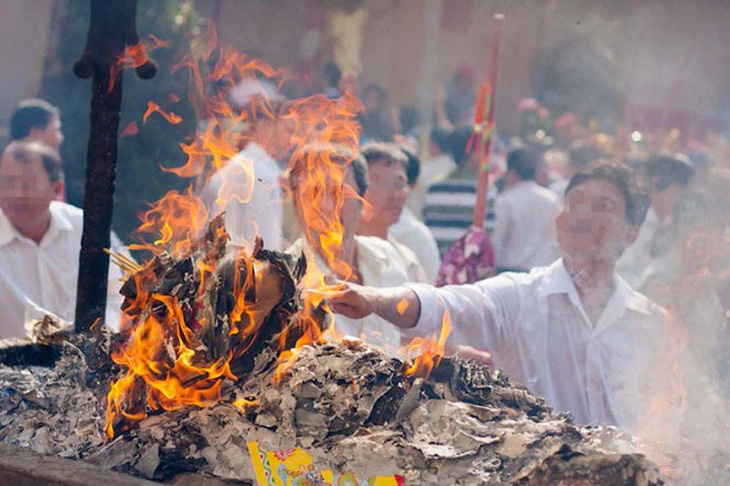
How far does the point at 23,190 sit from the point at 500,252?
3.94 metres

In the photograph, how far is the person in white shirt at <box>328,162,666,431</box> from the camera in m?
4.22

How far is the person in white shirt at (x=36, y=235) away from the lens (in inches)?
214

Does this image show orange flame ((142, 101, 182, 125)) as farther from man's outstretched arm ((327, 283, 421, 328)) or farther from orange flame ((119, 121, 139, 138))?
man's outstretched arm ((327, 283, 421, 328))

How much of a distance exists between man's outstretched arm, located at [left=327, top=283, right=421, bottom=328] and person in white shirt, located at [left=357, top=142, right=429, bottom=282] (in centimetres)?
171

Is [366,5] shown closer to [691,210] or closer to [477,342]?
[691,210]

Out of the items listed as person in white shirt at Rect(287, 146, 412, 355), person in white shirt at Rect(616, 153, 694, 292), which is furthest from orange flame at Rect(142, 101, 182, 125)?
person in white shirt at Rect(616, 153, 694, 292)

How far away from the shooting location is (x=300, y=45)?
1396 cm

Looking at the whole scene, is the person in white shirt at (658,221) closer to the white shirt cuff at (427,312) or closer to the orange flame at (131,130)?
the white shirt cuff at (427,312)

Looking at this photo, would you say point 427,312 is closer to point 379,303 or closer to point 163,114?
point 379,303

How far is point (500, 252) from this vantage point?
7.74 m

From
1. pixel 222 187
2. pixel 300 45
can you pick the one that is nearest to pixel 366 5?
pixel 300 45

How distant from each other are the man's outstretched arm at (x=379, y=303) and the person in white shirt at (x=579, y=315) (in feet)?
0.12

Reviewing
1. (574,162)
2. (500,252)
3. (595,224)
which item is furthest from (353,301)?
(574,162)

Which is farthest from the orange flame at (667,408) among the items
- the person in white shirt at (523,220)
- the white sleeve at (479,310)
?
the person in white shirt at (523,220)
